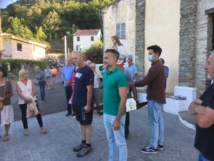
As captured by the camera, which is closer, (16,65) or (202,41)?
(202,41)

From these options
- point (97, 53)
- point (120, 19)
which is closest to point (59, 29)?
point (97, 53)

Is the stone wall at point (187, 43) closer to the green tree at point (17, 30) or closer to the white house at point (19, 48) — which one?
the white house at point (19, 48)

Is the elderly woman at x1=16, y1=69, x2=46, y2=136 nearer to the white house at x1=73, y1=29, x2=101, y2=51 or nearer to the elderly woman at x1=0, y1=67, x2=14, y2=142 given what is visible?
the elderly woman at x1=0, y1=67, x2=14, y2=142

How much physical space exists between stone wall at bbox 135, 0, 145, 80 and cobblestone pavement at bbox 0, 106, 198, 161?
3948mm

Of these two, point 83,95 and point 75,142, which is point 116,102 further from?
point 75,142

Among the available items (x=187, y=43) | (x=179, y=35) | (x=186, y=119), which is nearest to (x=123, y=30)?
(x=179, y=35)

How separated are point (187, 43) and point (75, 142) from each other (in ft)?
17.2

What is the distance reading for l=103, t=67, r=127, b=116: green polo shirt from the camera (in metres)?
3.10

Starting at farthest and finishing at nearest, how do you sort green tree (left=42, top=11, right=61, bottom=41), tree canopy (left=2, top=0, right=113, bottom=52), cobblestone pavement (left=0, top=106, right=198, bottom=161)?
green tree (left=42, top=11, right=61, bottom=41)
tree canopy (left=2, top=0, right=113, bottom=52)
cobblestone pavement (left=0, top=106, right=198, bottom=161)

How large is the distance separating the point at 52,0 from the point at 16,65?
222 feet

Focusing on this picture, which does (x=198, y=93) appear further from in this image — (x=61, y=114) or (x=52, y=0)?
(x=52, y=0)

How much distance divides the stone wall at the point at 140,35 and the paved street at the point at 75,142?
384cm

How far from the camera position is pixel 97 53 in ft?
89.2

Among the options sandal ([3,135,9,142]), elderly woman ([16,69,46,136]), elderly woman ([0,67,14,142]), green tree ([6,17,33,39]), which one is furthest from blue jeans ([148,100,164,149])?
green tree ([6,17,33,39])
